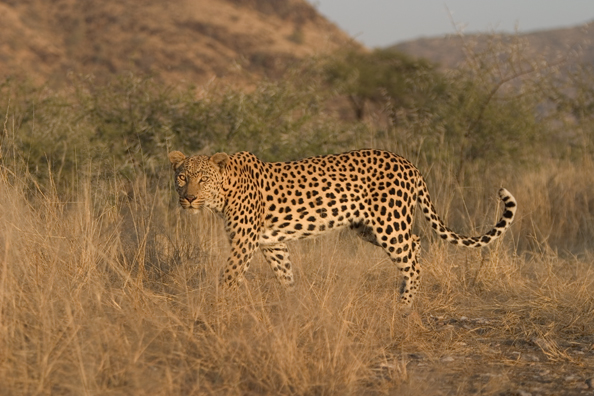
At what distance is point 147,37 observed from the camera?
38.8 meters

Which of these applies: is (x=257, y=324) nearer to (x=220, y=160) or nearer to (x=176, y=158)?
(x=220, y=160)

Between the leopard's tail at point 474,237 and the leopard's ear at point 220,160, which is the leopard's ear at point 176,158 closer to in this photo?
the leopard's ear at point 220,160

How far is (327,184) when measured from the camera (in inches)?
274

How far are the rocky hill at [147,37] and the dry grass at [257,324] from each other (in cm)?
2802

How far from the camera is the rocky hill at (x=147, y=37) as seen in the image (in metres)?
36.5

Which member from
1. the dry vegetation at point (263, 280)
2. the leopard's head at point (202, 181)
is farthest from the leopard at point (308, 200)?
the dry vegetation at point (263, 280)

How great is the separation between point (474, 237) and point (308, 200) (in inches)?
57.2

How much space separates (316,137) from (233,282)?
5.63 meters

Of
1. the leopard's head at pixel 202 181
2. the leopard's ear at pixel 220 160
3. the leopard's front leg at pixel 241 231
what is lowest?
the leopard's front leg at pixel 241 231

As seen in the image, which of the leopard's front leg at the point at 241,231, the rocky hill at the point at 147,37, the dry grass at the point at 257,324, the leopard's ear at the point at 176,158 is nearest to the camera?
the dry grass at the point at 257,324

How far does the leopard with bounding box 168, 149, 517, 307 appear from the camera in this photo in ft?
22.0

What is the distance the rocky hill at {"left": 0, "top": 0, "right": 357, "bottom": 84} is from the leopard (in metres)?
28.0

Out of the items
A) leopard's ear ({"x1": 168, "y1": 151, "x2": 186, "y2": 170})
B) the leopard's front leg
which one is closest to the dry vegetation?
the leopard's front leg

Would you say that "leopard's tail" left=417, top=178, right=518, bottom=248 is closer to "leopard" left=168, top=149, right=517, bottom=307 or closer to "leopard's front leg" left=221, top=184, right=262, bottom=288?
"leopard" left=168, top=149, right=517, bottom=307
